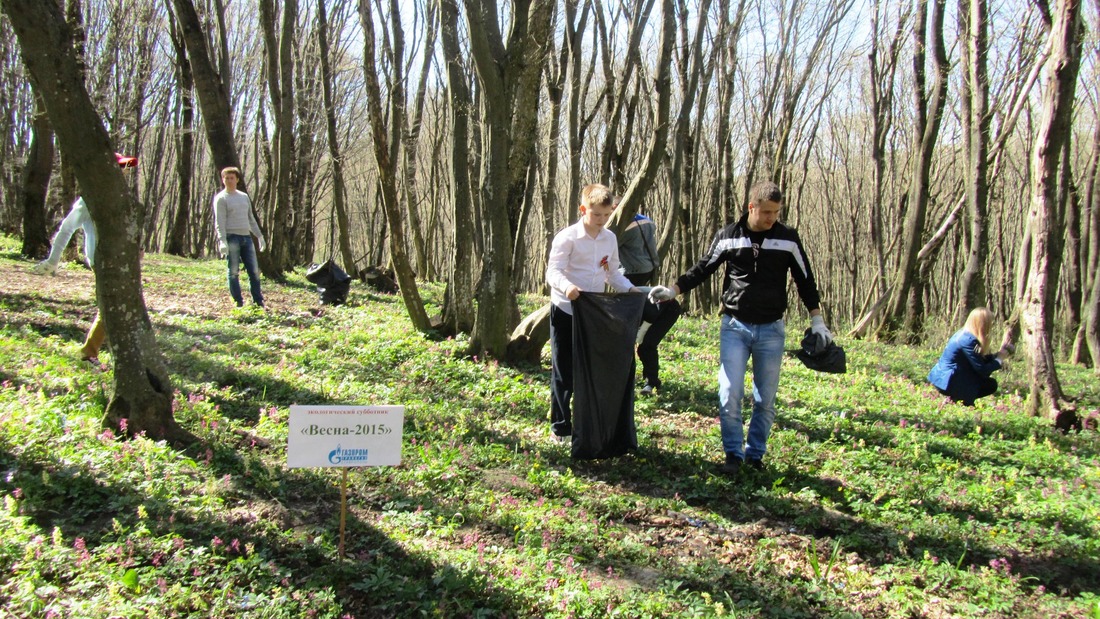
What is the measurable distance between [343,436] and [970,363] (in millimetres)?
6034

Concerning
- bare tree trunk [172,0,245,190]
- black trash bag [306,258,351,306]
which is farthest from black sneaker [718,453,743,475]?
bare tree trunk [172,0,245,190]

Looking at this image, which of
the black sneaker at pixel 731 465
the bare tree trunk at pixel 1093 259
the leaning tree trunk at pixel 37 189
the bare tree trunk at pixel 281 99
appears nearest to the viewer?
the black sneaker at pixel 731 465

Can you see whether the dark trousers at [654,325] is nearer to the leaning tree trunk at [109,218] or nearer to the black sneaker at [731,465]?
the black sneaker at [731,465]

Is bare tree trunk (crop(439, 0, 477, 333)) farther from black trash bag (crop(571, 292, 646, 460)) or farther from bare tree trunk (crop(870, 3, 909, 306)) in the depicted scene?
bare tree trunk (crop(870, 3, 909, 306))

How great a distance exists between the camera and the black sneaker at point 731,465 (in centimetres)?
491

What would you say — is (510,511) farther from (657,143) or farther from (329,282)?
(329,282)

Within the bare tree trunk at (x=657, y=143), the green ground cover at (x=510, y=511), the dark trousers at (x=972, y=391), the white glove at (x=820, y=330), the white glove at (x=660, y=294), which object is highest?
the bare tree trunk at (x=657, y=143)

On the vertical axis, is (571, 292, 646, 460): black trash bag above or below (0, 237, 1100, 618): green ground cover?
above

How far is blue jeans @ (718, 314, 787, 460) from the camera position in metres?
4.75

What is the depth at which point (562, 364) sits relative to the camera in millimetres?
5125

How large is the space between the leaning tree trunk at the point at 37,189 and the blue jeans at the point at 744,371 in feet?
45.3

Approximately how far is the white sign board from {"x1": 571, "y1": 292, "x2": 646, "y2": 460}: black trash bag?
5.18ft

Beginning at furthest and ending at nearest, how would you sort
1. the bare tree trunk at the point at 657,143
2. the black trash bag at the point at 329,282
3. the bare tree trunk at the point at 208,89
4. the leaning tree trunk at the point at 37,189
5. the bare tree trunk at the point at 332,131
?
the leaning tree trunk at the point at 37,189, the bare tree trunk at the point at 332,131, the black trash bag at the point at 329,282, the bare tree trunk at the point at 208,89, the bare tree trunk at the point at 657,143

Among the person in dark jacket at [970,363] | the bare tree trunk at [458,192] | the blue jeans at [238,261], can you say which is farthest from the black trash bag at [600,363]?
the blue jeans at [238,261]
